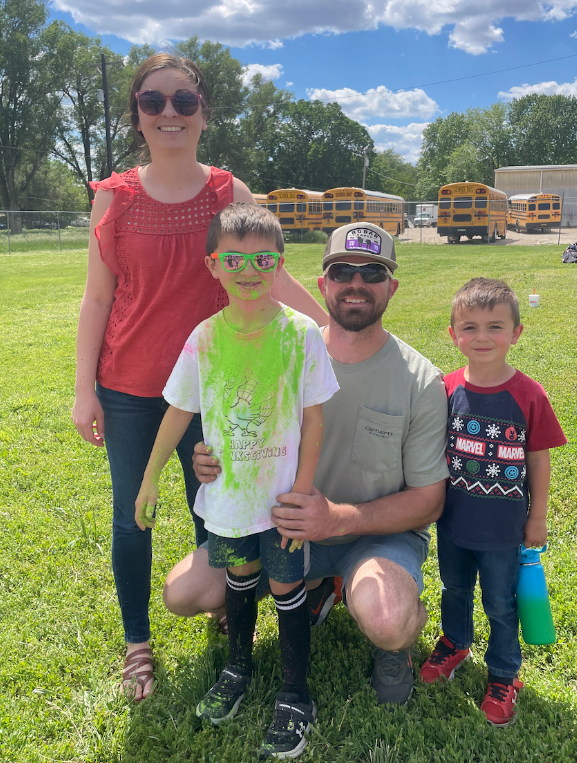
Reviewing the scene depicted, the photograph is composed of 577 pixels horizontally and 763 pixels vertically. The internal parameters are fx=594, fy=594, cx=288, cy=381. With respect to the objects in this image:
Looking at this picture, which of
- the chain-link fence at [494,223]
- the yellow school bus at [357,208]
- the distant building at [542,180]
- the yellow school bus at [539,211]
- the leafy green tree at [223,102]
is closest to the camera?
the chain-link fence at [494,223]

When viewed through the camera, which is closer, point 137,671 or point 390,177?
point 137,671

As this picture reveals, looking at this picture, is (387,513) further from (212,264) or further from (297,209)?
(297,209)

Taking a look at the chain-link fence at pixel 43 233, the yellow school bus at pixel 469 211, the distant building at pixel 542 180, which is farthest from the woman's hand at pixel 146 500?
the distant building at pixel 542 180

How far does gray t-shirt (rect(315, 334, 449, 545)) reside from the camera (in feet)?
7.52

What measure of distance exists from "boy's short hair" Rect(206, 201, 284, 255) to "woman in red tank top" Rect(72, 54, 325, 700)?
0.63 ft

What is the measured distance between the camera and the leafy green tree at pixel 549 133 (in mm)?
73875

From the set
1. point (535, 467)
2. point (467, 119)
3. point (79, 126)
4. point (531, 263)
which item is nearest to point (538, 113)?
point (467, 119)

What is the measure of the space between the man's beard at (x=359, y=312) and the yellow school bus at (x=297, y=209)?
102ft

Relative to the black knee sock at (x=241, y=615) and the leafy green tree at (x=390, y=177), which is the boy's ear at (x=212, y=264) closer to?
the black knee sock at (x=241, y=615)

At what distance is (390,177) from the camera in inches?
3907

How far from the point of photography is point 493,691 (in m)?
2.26

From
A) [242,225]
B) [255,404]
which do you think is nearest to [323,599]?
[255,404]

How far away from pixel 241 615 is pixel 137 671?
1.81 feet

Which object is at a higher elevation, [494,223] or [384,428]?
[494,223]
